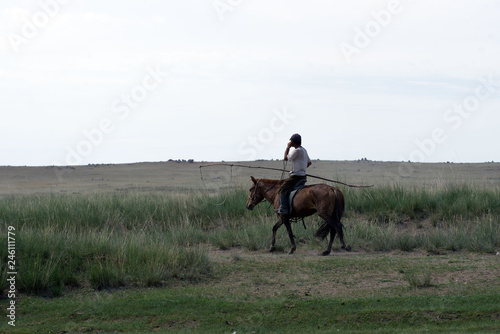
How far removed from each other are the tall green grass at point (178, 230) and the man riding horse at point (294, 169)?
1300 millimetres

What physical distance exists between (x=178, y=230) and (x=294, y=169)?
3873mm

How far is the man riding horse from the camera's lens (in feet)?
46.3

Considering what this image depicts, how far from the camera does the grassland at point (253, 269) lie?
899 cm

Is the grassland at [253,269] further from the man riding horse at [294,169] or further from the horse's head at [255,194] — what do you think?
the man riding horse at [294,169]

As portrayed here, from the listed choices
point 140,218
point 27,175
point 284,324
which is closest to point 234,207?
point 140,218

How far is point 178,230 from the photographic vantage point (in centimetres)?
1616

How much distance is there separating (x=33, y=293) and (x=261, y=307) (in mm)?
4199

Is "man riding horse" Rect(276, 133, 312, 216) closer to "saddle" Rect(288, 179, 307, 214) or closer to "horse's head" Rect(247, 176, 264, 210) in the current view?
"saddle" Rect(288, 179, 307, 214)

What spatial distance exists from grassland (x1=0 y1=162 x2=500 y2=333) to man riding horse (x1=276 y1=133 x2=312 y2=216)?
1.19m

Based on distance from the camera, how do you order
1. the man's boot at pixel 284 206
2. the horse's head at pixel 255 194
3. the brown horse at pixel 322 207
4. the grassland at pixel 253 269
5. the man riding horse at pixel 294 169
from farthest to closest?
the horse's head at pixel 255 194
the man's boot at pixel 284 206
the man riding horse at pixel 294 169
the brown horse at pixel 322 207
the grassland at pixel 253 269

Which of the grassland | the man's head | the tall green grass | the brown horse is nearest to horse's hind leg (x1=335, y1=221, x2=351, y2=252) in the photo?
the brown horse

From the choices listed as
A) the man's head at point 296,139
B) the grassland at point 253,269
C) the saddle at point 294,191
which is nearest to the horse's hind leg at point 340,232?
the grassland at point 253,269

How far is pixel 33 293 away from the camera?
10664 millimetres

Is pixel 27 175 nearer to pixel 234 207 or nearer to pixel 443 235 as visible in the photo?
pixel 234 207
